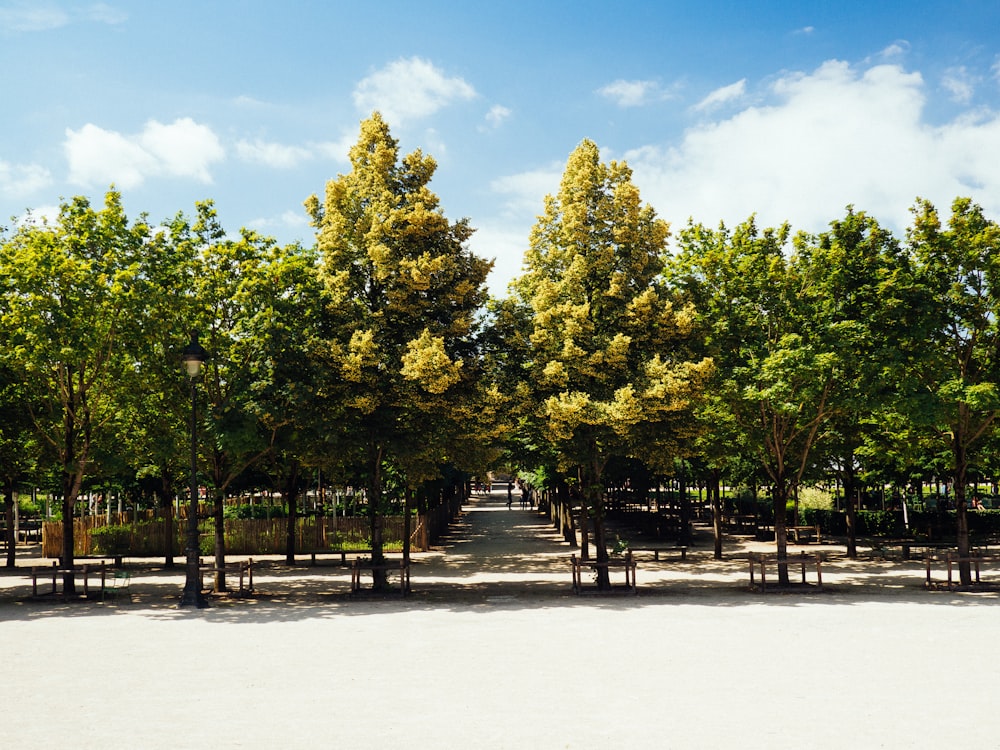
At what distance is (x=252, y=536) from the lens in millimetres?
34562

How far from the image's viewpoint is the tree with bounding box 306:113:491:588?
68.1 ft

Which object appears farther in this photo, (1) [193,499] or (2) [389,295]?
(2) [389,295]

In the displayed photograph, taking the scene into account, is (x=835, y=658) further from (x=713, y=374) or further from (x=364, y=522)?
(x=364, y=522)

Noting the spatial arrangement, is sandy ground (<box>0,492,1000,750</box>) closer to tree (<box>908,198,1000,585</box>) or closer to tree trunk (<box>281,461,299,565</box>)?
tree (<box>908,198,1000,585</box>)

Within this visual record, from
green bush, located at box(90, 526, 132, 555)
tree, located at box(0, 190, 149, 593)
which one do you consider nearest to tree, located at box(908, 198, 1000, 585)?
tree, located at box(0, 190, 149, 593)

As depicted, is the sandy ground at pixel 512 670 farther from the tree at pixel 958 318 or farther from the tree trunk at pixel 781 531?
the tree at pixel 958 318

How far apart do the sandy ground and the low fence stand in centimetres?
1288

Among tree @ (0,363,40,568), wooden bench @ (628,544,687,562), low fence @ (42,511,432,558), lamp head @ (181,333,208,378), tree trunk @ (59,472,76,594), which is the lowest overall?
wooden bench @ (628,544,687,562)

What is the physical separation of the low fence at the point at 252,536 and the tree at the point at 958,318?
859 inches

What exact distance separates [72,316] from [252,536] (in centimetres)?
1594

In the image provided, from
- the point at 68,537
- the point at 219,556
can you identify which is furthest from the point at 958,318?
the point at 68,537

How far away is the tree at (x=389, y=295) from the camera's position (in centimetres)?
2075

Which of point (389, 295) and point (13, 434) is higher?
point (389, 295)

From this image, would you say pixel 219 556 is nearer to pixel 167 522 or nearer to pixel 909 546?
pixel 167 522
